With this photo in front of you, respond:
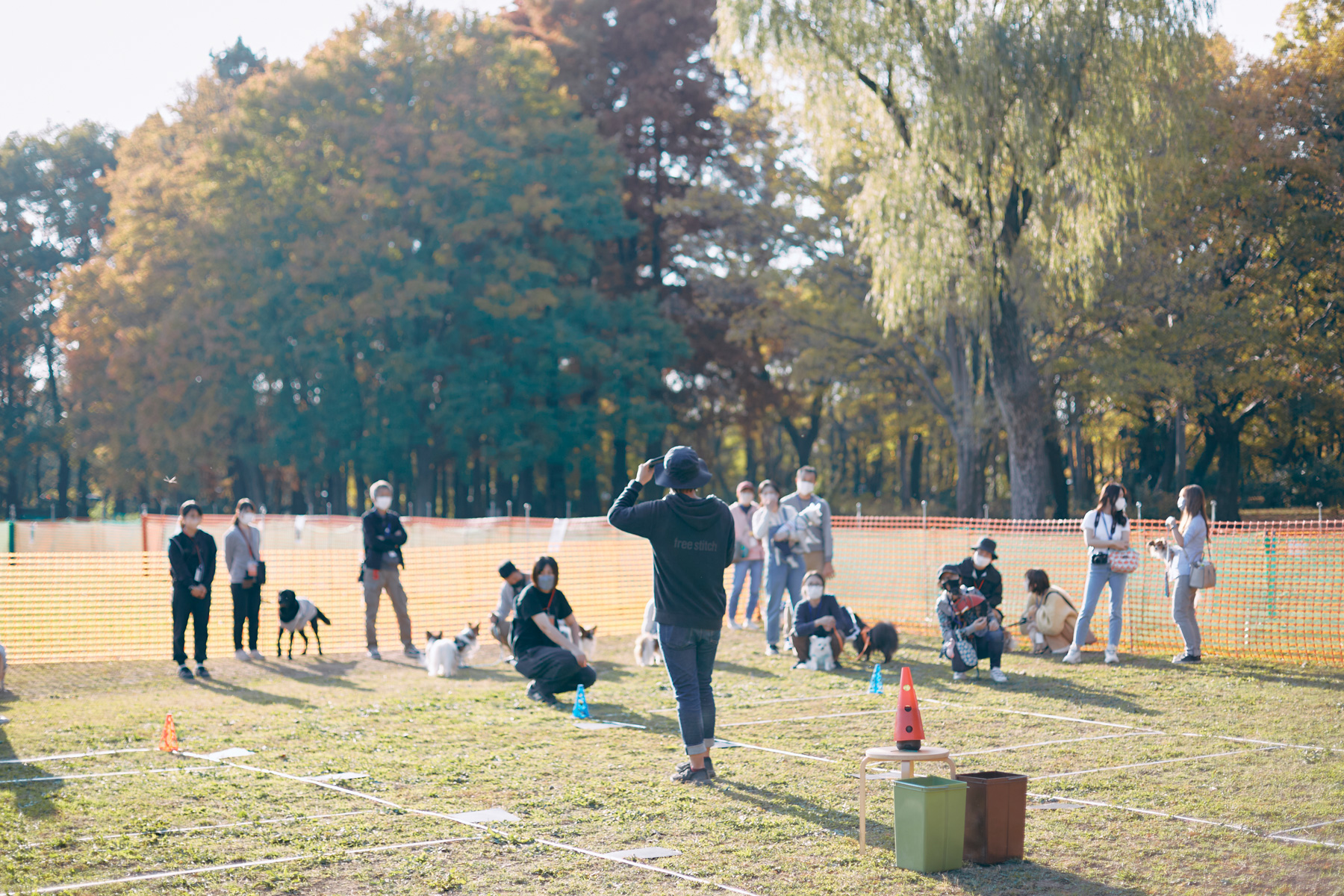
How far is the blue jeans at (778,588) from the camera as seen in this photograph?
14.8 m

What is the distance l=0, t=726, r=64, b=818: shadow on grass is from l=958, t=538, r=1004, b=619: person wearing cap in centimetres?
841

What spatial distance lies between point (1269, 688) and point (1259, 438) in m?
33.2

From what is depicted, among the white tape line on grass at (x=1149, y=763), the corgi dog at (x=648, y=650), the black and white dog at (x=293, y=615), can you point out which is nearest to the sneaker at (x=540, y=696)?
the corgi dog at (x=648, y=650)

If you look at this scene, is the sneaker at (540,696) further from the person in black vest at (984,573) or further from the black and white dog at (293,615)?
the black and white dog at (293,615)

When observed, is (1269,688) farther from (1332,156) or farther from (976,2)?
(1332,156)

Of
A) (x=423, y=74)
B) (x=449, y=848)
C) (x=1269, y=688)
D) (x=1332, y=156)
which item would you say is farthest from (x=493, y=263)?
(x=449, y=848)

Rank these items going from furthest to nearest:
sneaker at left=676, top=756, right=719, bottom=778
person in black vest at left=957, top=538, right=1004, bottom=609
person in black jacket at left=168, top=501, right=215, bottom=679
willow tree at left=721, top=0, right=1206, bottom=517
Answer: willow tree at left=721, top=0, right=1206, bottom=517
person in black jacket at left=168, top=501, right=215, bottom=679
person in black vest at left=957, top=538, right=1004, bottom=609
sneaker at left=676, top=756, right=719, bottom=778

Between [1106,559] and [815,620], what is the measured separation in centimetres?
308

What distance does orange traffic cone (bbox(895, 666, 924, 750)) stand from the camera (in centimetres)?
604

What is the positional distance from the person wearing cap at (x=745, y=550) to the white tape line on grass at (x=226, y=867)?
9787mm

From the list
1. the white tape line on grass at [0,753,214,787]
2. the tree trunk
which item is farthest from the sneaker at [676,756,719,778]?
the tree trunk

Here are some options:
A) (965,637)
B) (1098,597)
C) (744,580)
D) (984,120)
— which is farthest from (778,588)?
(984,120)

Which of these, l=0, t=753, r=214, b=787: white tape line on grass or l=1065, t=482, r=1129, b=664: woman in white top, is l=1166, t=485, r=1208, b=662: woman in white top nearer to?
l=1065, t=482, r=1129, b=664: woman in white top

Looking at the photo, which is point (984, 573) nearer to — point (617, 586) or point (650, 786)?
point (650, 786)
